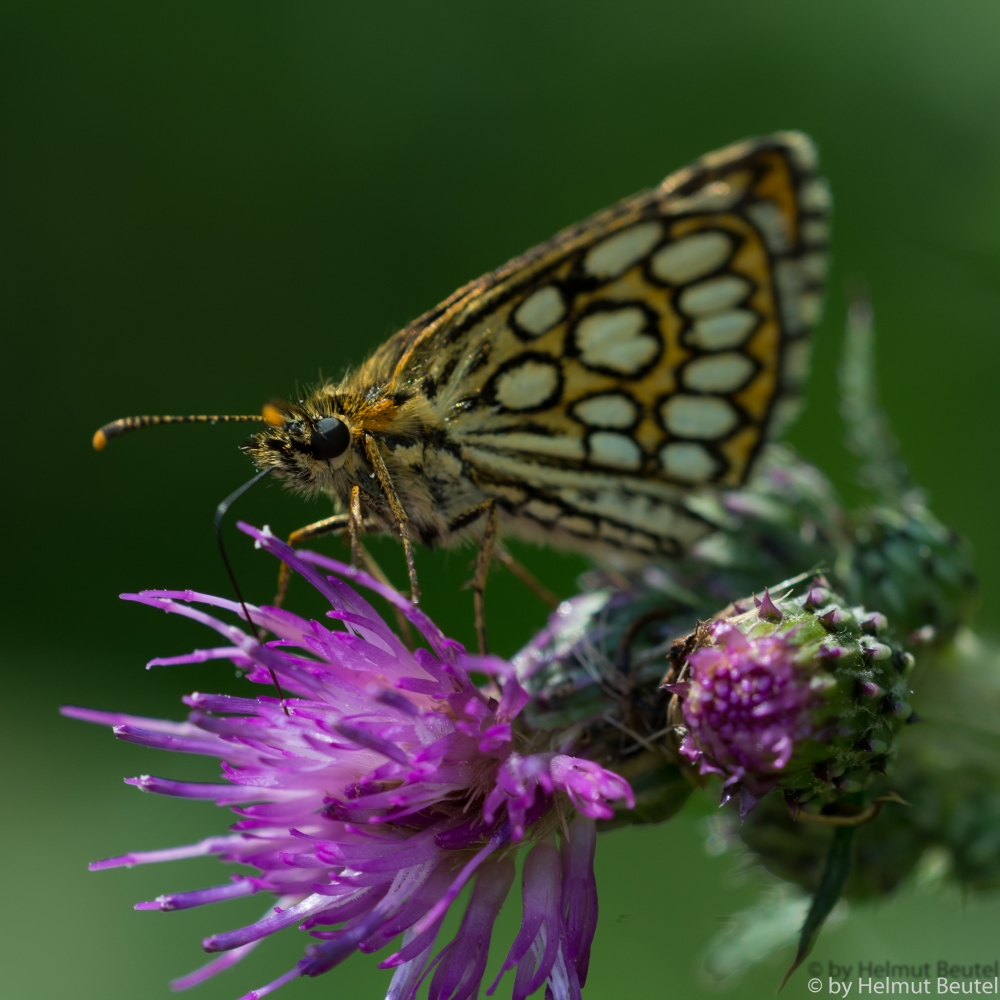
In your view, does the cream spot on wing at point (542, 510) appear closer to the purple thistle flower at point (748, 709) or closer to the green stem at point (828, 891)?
the purple thistle flower at point (748, 709)

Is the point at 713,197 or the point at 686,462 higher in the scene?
the point at 713,197

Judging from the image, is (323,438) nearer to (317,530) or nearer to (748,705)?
(317,530)

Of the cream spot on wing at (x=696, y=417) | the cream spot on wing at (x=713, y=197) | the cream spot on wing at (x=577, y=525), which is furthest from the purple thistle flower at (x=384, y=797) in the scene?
the cream spot on wing at (x=713, y=197)

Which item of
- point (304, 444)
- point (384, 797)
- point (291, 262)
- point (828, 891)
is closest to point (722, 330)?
point (304, 444)

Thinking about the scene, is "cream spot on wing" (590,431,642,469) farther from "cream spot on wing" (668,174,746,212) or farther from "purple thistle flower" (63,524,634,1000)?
"purple thistle flower" (63,524,634,1000)

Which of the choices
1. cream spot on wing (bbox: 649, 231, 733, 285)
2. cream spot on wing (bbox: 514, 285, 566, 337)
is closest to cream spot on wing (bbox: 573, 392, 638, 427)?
cream spot on wing (bbox: 514, 285, 566, 337)

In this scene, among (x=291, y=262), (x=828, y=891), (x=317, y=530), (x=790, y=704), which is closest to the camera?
(x=790, y=704)

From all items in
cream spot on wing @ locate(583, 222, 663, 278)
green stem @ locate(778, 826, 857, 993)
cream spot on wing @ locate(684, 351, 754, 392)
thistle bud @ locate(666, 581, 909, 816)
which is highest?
cream spot on wing @ locate(583, 222, 663, 278)

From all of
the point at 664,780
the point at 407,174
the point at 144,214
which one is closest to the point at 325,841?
the point at 664,780

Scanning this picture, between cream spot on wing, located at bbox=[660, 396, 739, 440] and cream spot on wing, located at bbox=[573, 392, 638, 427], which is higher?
cream spot on wing, located at bbox=[573, 392, 638, 427]
